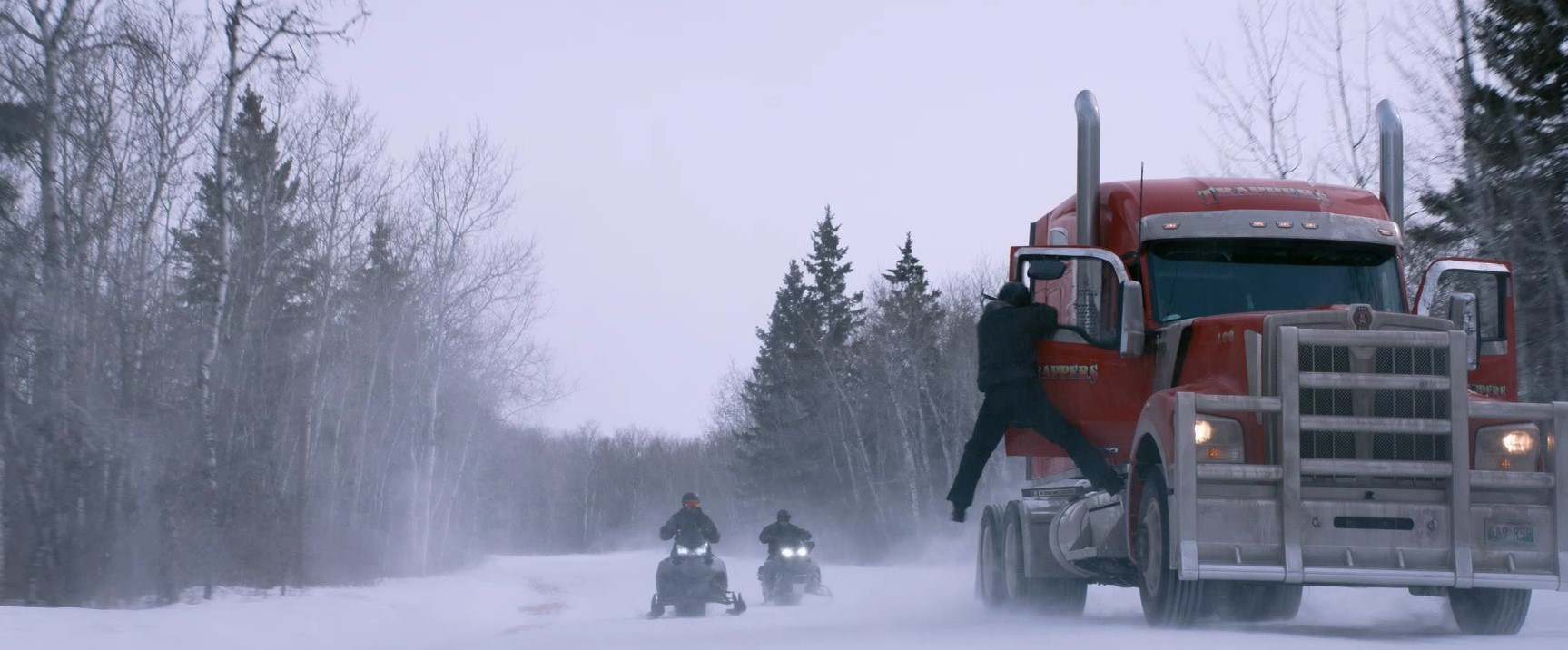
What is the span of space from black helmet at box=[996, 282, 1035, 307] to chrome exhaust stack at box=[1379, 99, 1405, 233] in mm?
1588

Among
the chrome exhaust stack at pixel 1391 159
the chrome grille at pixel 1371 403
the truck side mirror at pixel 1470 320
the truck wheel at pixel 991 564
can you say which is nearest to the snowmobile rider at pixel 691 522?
the truck wheel at pixel 991 564

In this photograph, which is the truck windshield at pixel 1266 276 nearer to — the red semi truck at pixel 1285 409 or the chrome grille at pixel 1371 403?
the red semi truck at pixel 1285 409

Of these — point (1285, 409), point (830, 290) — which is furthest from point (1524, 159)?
point (830, 290)

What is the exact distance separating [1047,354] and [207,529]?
13.8 metres

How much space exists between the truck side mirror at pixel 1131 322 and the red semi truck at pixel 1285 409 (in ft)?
0.05

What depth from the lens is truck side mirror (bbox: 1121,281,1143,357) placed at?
987 cm

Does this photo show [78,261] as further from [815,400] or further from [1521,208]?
[815,400]

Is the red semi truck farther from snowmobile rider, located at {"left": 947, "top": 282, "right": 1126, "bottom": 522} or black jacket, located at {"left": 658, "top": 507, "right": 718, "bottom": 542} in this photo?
black jacket, located at {"left": 658, "top": 507, "right": 718, "bottom": 542}

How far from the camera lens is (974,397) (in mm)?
55219

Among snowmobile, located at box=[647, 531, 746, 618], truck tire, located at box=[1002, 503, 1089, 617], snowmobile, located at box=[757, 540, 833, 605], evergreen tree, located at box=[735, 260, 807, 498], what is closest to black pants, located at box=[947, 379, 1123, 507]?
truck tire, located at box=[1002, 503, 1089, 617]

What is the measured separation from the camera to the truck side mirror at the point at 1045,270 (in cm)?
975

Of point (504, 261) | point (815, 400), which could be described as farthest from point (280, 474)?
point (815, 400)

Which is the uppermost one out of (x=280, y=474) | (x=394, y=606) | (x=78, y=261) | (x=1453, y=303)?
(x=78, y=261)

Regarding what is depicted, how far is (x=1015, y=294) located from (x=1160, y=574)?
2323mm
